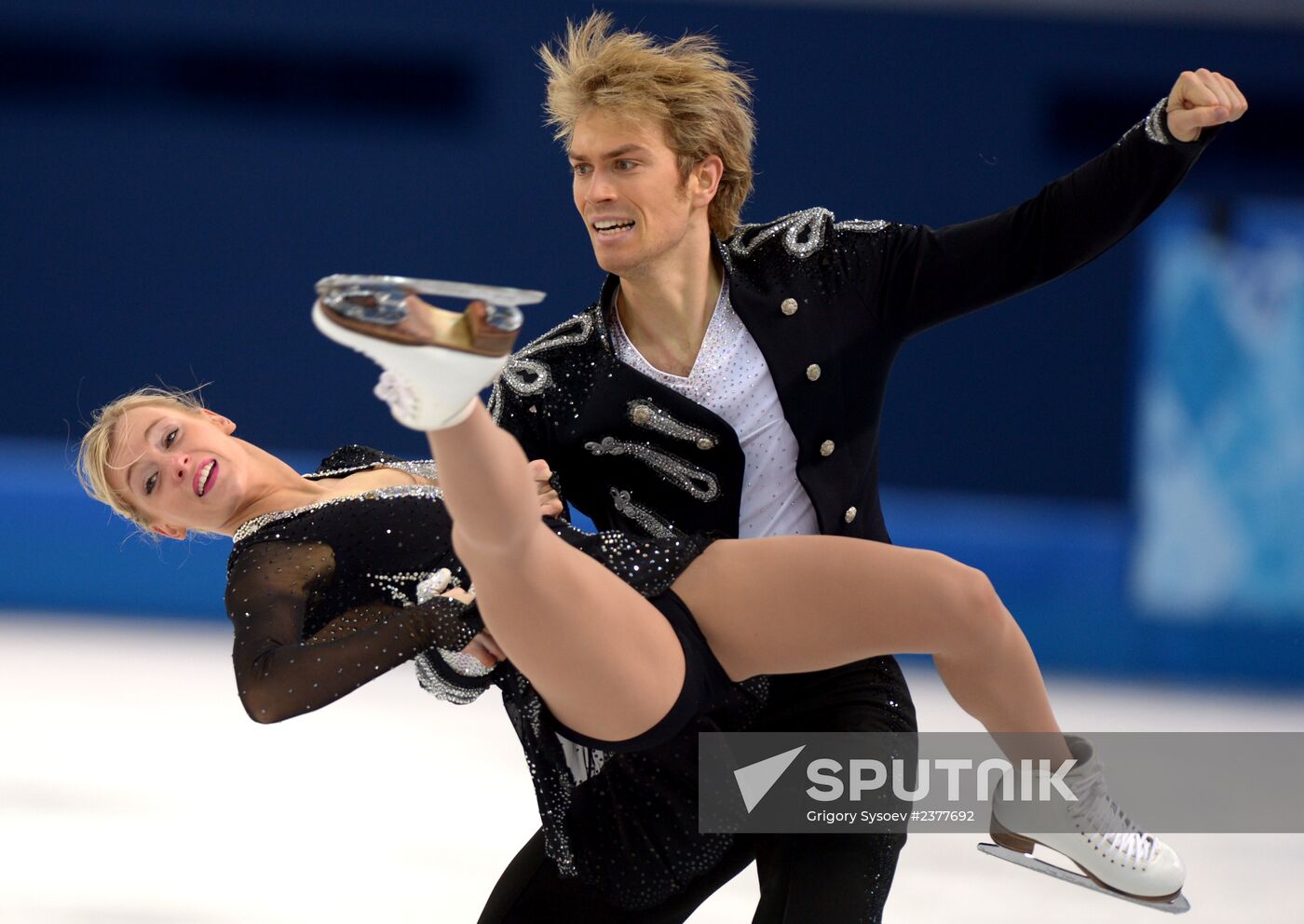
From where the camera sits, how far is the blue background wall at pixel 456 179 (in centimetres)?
717

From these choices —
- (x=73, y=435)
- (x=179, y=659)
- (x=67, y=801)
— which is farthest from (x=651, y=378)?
(x=73, y=435)

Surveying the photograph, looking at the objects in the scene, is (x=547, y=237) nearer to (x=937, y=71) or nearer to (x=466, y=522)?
(x=937, y=71)

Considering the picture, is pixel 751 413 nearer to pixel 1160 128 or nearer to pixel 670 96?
pixel 670 96

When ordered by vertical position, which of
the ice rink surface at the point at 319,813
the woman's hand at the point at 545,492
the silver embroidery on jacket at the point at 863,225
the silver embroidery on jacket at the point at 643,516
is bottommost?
the ice rink surface at the point at 319,813

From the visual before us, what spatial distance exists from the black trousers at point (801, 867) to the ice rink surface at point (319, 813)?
688mm

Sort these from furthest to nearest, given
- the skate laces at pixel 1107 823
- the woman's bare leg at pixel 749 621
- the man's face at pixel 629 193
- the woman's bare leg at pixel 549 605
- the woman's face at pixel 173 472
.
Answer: the woman's face at pixel 173 472 → the man's face at pixel 629 193 → the skate laces at pixel 1107 823 → the woman's bare leg at pixel 749 621 → the woman's bare leg at pixel 549 605

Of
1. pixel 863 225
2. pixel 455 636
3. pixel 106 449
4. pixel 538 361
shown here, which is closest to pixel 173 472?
pixel 106 449

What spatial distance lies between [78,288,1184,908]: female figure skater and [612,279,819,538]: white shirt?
12.2 inches

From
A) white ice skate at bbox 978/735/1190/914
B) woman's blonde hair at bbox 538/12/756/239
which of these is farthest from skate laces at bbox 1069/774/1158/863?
woman's blonde hair at bbox 538/12/756/239

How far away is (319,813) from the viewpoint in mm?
3617


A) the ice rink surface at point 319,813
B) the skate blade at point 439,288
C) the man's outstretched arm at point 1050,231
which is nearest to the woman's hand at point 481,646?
the skate blade at point 439,288

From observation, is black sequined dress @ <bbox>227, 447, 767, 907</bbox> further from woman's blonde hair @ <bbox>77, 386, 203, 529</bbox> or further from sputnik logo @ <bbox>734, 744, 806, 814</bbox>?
woman's blonde hair @ <bbox>77, 386, 203, 529</bbox>

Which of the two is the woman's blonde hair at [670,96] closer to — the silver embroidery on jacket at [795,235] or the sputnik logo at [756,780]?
Answer: the silver embroidery on jacket at [795,235]

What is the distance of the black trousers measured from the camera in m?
2.26
